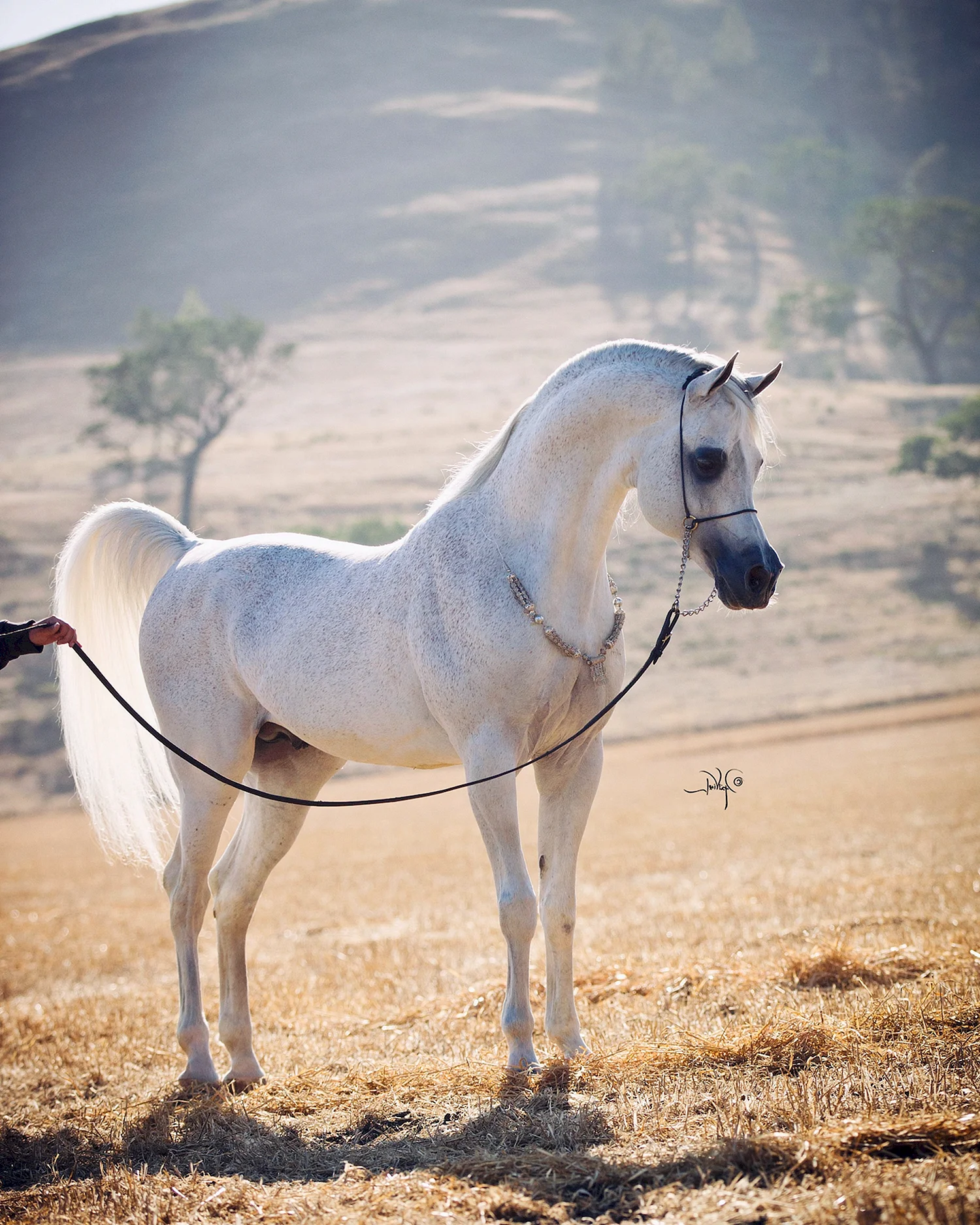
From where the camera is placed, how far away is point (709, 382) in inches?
181

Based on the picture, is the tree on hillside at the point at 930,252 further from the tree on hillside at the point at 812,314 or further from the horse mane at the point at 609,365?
the horse mane at the point at 609,365

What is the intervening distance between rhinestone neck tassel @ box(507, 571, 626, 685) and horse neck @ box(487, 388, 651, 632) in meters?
0.05

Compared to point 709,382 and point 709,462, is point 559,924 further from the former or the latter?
point 709,382

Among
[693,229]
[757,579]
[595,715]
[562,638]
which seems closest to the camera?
[757,579]

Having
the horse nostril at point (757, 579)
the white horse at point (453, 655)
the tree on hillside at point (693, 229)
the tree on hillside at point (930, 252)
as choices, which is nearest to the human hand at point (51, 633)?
the white horse at point (453, 655)

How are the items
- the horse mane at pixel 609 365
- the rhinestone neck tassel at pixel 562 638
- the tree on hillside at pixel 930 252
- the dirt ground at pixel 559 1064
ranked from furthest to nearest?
the tree on hillside at pixel 930 252 < the rhinestone neck tassel at pixel 562 638 < the horse mane at pixel 609 365 < the dirt ground at pixel 559 1064

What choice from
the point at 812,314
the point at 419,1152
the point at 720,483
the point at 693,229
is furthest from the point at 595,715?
the point at 693,229

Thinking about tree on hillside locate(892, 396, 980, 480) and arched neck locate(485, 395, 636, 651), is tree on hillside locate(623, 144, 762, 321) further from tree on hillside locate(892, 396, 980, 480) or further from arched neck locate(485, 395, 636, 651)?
arched neck locate(485, 395, 636, 651)

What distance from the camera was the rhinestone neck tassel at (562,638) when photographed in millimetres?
4859

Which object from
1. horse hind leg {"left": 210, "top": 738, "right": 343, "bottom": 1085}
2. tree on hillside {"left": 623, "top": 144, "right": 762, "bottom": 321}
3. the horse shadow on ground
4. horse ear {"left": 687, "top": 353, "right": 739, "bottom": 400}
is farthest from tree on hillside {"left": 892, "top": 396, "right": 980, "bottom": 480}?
tree on hillside {"left": 623, "top": 144, "right": 762, "bottom": 321}

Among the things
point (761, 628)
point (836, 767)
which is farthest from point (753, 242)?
point (836, 767)

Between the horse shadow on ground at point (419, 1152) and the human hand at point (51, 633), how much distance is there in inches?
88.0

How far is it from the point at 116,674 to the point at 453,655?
289cm

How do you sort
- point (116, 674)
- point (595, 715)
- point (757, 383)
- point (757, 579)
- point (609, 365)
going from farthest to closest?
point (116, 674) < point (595, 715) < point (609, 365) < point (757, 383) < point (757, 579)
